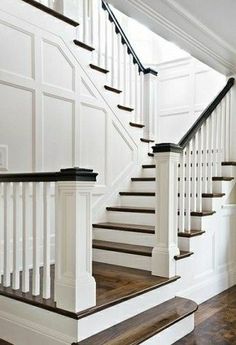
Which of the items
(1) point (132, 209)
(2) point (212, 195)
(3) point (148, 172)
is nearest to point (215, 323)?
(2) point (212, 195)

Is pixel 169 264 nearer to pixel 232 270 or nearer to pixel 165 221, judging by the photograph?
pixel 165 221

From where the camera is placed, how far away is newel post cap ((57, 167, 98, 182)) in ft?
6.43

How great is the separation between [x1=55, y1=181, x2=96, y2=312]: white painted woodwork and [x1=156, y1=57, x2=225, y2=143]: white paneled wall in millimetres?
3339

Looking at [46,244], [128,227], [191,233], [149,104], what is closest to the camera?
[46,244]

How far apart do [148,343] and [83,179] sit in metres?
1.10

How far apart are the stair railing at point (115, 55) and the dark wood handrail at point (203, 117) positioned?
104cm

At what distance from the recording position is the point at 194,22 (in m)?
2.90

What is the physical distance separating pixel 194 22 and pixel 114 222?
2.06 metres

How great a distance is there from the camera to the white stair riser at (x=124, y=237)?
10.5 feet

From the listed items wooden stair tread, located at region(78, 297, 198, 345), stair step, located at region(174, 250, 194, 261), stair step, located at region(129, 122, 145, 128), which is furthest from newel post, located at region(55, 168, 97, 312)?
stair step, located at region(129, 122, 145, 128)

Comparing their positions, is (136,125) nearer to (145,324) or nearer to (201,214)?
(201,214)

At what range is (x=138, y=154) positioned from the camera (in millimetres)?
4387

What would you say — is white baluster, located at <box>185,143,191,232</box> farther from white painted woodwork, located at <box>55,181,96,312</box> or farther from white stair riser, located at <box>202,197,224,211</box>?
white painted woodwork, located at <box>55,181,96,312</box>

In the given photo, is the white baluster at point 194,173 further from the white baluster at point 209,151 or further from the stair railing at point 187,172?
the white baluster at point 209,151
